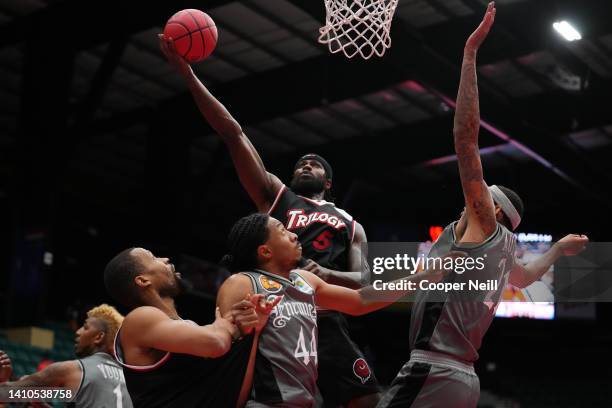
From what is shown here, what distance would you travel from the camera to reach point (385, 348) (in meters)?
23.2

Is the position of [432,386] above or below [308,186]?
below

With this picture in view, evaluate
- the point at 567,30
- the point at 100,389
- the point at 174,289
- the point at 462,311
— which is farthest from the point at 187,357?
the point at 567,30

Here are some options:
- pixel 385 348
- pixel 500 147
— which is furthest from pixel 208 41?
pixel 385 348

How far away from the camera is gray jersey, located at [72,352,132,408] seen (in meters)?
5.34

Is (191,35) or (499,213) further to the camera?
(191,35)

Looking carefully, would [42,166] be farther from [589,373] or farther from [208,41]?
[589,373]

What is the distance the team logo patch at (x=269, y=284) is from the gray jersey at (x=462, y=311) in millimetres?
789

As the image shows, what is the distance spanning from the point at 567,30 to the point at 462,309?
918 cm

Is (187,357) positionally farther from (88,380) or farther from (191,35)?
(191,35)

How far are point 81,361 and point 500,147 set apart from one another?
1408 centimetres

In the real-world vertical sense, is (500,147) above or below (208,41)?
above

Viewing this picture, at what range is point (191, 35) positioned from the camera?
17.6 ft

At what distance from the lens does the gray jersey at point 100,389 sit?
17.5 ft

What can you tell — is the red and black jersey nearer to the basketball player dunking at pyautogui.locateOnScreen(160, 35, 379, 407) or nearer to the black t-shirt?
the basketball player dunking at pyautogui.locateOnScreen(160, 35, 379, 407)
